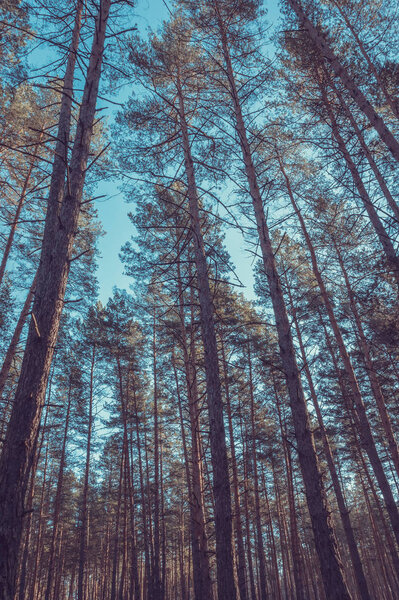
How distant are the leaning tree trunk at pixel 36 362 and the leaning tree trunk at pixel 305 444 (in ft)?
11.9

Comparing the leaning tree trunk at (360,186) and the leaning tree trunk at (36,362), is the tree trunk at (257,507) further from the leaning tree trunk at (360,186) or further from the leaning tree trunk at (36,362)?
the leaning tree trunk at (36,362)

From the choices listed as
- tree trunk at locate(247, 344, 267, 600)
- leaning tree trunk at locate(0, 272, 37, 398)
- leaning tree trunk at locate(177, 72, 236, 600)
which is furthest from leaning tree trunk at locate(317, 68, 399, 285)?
leaning tree trunk at locate(0, 272, 37, 398)

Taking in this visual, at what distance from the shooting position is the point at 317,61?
8328 mm

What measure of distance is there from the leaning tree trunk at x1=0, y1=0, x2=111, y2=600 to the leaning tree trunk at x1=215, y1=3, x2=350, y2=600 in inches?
143

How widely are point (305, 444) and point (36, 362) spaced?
4046 mm

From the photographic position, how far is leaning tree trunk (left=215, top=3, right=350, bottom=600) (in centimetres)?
439

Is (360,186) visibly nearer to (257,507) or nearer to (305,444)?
(305,444)

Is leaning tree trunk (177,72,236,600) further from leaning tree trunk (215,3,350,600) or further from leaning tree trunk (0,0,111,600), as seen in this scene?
leaning tree trunk (0,0,111,600)

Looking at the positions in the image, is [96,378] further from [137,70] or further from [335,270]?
[137,70]

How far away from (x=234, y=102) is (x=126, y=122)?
8.68 ft

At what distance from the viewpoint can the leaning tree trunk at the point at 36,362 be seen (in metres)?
2.79

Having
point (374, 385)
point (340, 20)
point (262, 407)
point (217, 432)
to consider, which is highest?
point (340, 20)

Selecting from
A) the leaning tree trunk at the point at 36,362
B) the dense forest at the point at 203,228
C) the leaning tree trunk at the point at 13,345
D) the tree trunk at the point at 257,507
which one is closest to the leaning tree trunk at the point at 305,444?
the dense forest at the point at 203,228

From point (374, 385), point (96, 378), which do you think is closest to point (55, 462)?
point (96, 378)
